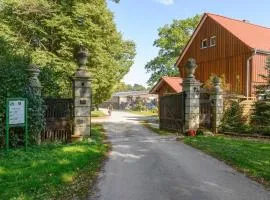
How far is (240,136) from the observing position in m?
15.3

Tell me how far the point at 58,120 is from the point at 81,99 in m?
1.27

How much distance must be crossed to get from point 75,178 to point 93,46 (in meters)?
17.5

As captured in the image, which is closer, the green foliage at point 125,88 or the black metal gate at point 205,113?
the black metal gate at point 205,113

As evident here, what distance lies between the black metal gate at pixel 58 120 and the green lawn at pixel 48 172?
6.38 ft

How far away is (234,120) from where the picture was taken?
17.0 meters

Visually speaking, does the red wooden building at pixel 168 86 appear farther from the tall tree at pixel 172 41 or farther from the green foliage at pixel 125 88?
the tall tree at pixel 172 41

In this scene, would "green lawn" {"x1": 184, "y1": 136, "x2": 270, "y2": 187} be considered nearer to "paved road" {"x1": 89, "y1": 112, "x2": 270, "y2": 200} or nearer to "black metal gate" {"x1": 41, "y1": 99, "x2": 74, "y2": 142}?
"paved road" {"x1": 89, "y1": 112, "x2": 270, "y2": 200}

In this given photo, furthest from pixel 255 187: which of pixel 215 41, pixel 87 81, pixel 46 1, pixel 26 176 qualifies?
pixel 215 41

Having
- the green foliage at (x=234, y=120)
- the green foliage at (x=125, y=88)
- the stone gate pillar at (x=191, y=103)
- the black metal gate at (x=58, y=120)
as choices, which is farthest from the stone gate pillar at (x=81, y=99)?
the green foliage at (x=125, y=88)

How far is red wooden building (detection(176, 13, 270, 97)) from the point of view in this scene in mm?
23375

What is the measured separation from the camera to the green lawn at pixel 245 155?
25.6 feet

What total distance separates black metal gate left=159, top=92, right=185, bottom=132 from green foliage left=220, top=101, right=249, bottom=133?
90.4 inches

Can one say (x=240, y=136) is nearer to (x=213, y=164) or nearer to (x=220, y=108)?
(x=220, y=108)

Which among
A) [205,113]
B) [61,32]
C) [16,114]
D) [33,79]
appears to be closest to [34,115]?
[16,114]
